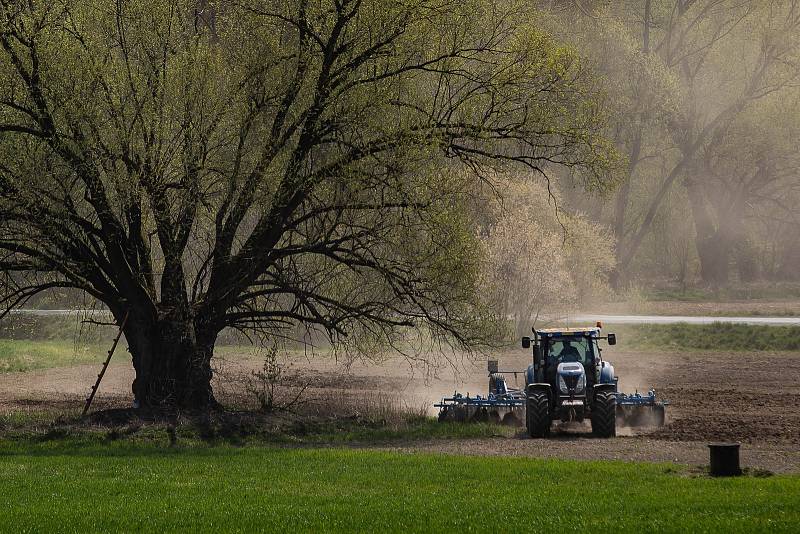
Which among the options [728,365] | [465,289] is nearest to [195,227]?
[465,289]

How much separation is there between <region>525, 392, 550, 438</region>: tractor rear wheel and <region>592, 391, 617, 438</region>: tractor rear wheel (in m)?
1.00

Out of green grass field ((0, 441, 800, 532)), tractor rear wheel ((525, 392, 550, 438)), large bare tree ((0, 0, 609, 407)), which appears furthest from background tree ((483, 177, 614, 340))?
green grass field ((0, 441, 800, 532))

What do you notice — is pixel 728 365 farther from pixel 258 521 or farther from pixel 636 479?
pixel 258 521

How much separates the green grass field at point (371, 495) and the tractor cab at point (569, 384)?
13.1ft

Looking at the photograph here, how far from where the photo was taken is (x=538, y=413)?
80.4ft

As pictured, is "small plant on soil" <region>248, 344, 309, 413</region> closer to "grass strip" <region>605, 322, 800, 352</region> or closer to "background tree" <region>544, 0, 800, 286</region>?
"grass strip" <region>605, 322, 800, 352</region>

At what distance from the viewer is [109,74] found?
24500 mm

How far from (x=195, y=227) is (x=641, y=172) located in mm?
66585

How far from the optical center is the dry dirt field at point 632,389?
22469mm

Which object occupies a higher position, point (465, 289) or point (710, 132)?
point (710, 132)

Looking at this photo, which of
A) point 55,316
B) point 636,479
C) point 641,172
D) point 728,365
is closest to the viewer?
point 636,479

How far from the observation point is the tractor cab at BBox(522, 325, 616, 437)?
24.5 metres

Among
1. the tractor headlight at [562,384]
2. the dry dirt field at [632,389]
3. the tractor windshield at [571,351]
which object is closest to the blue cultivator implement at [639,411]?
the dry dirt field at [632,389]

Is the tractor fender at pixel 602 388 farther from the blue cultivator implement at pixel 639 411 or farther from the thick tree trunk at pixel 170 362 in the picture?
the thick tree trunk at pixel 170 362
